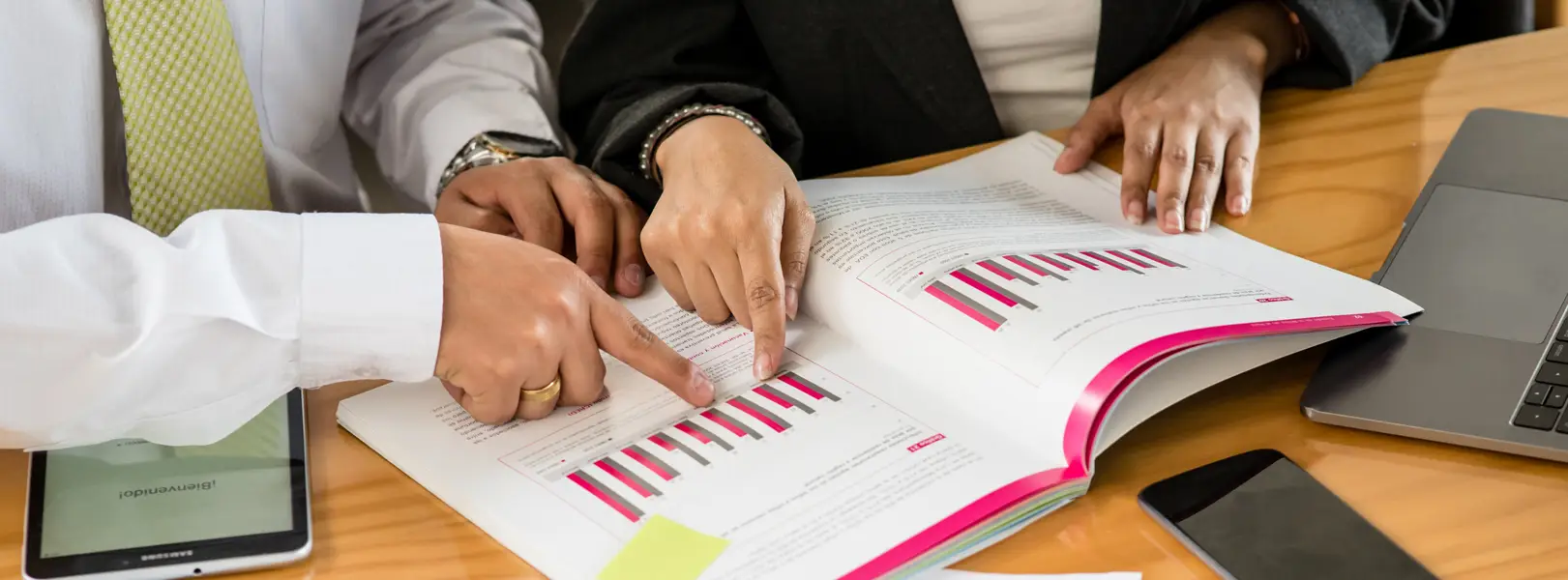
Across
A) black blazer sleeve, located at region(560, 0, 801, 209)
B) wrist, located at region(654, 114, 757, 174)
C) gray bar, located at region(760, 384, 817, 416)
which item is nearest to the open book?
gray bar, located at region(760, 384, 817, 416)

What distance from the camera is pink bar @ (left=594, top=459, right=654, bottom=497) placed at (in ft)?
2.02

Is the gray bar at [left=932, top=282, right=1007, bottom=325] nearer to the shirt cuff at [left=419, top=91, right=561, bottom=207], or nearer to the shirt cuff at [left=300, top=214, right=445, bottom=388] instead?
the shirt cuff at [left=300, top=214, right=445, bottom=388]

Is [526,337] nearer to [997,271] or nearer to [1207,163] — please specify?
[997,271]

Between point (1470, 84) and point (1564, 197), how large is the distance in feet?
0.71

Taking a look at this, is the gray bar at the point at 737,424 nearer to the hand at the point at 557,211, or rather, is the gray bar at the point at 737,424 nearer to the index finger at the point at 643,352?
the index finger at the point at 643,352

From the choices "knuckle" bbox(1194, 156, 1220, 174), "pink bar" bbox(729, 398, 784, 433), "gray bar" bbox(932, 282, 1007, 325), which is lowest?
"pink bar" bbox(729, 398, 784, 433)

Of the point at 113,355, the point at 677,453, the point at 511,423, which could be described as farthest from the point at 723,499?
the point at 113,355

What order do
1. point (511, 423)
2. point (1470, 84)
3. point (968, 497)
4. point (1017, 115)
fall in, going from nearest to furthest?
point (968, 497) → point (511, 423) → point (1470, 84) → point (1017, 115)


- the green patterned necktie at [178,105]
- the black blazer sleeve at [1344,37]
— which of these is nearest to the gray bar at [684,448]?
the green patterned necktie at [178,105]

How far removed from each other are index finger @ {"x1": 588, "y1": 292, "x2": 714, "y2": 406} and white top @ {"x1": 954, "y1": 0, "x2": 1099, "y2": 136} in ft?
1.71

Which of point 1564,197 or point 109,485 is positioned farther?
point 1564,197

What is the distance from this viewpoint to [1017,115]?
1170 millimetres

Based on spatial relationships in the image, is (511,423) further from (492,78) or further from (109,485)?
(492,78)

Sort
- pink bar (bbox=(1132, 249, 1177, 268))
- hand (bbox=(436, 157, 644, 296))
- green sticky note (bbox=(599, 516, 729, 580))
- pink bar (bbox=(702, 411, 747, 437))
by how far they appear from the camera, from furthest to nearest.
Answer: hand (bbox=(436, 157, 644, 296)) < pink bar (bbox=(1132, 249, 1177, 268)) < pink bar (bbox=(702, 411, 747, 437)) < green sticky note (bbox=(599, 516, 729, 580))
